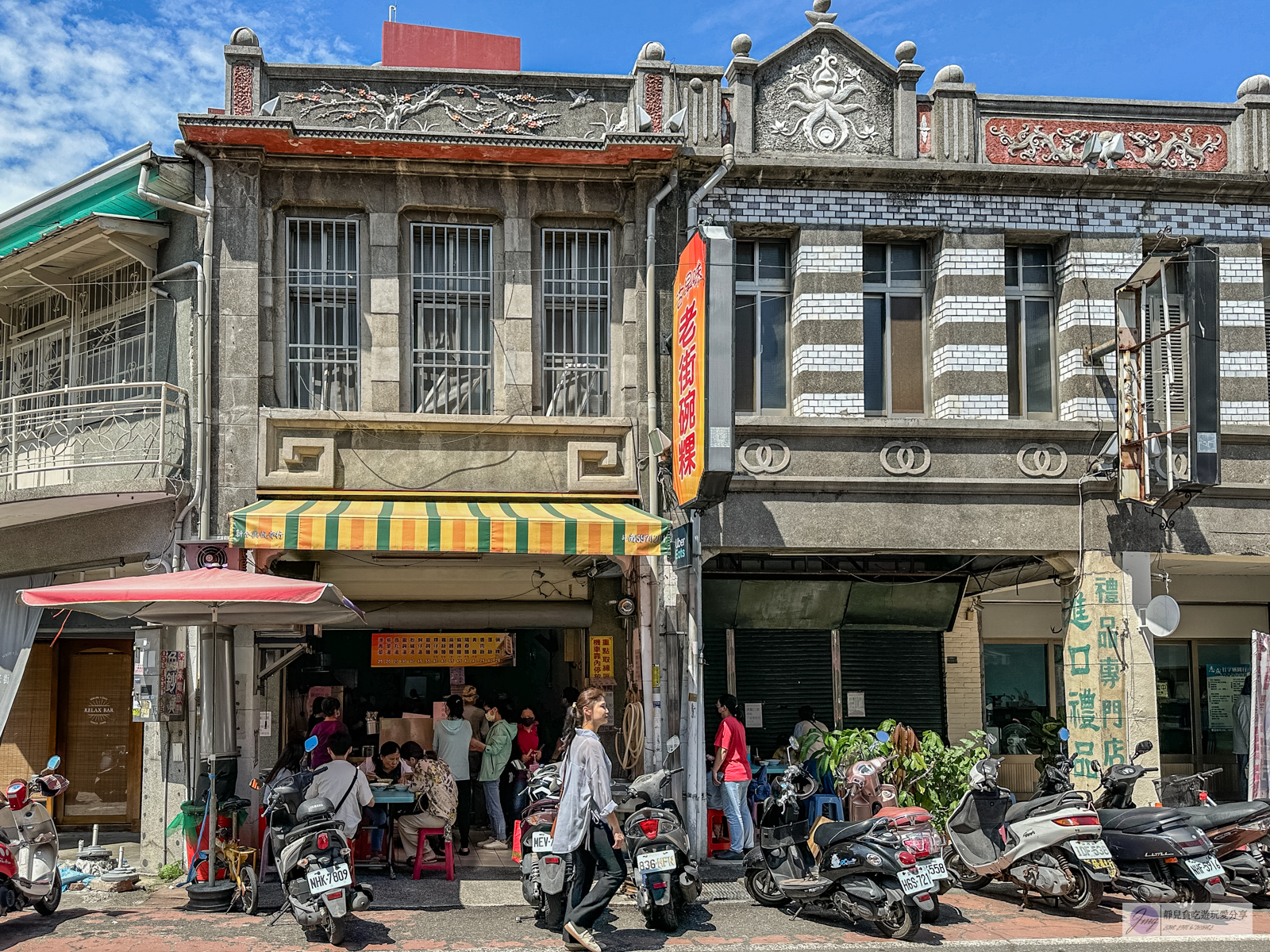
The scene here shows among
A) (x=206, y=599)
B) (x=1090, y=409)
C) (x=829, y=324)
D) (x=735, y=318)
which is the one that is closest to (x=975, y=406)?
(x=1090, y=409)

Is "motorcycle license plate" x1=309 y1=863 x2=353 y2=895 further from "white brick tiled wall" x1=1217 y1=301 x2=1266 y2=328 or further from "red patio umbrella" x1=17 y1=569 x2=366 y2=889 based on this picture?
"white brick tiled wall" x1=1217 y1=301 x2=1266 y2=328

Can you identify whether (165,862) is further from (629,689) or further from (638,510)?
(638,510)

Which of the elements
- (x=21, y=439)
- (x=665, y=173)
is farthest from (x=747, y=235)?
(x=21, y=439)

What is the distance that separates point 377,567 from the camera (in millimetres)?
14352

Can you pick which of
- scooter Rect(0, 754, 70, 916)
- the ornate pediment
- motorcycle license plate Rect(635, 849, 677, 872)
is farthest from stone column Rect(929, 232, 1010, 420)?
scooter Rect(0, 754, 70, 916)

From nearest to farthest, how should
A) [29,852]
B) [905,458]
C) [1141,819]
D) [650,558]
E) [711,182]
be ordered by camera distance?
[29,852] < [1141,819] < [650,558] < [711,182] < [905,458]

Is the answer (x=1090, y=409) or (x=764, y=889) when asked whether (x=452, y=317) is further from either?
(x=1090, y=409)

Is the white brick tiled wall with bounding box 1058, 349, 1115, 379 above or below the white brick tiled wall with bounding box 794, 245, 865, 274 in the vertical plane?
below

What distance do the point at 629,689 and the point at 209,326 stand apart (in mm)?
6147

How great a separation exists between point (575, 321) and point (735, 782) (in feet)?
18.2

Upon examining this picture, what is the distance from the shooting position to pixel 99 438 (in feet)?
44.7

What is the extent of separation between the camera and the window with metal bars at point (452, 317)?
44.6 feet

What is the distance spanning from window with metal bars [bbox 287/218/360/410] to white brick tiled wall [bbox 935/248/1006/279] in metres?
6.80

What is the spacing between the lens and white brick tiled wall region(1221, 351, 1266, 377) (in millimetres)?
13844
